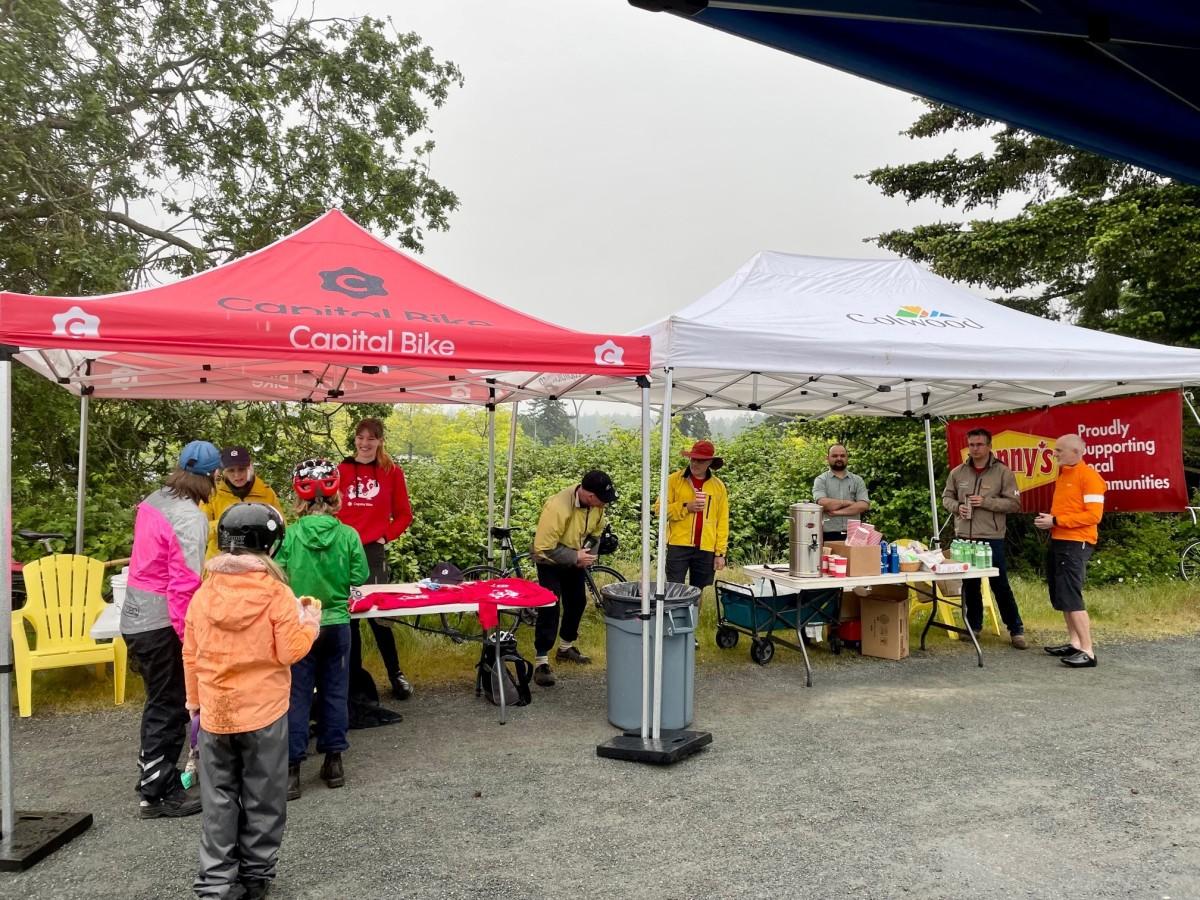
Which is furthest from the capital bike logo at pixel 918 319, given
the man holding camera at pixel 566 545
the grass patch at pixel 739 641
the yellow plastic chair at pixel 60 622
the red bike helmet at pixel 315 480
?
the yellow plastic chair at pixel 60 622

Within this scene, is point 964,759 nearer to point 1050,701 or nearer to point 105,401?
point 1050,701

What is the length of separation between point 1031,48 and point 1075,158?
12788 millimetres

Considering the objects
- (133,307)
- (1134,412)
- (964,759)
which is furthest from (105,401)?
(1134,412)

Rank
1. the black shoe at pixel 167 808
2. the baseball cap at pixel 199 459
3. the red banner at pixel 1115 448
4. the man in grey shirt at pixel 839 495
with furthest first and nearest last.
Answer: the man in grey shirt at pixel 839 495 < the red banner at pixel 1115 448 < the black shoe at pixel 167 808 < the baseball cap at pixel 199 459

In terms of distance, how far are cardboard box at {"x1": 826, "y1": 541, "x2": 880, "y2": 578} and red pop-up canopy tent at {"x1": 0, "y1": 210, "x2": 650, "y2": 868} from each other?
90.5 inches

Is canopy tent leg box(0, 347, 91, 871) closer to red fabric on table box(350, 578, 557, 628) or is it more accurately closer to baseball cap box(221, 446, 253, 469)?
baseball cap box(221, 446, 253, 469)

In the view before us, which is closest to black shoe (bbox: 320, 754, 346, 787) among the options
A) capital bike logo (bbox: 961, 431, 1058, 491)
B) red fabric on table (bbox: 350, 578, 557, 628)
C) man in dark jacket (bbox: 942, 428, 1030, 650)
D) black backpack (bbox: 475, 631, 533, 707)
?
red fabric on table (bbox: 350, 578, 557, 628)

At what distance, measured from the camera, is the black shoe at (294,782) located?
399 centimetres

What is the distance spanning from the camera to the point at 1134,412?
727cm

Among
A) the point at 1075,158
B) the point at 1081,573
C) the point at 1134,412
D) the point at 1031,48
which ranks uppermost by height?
the point at 1075,158

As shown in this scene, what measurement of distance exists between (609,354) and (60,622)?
4300 mm

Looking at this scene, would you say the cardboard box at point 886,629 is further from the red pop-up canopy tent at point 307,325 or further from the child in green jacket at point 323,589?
the child in green jacket at point 323,589

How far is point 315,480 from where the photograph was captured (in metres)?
3.91

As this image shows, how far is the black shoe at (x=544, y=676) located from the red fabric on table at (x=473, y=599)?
3.26ft
